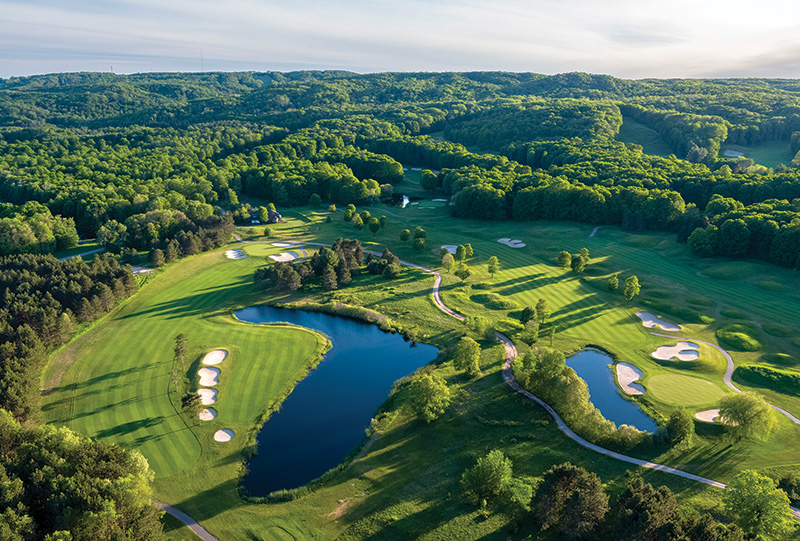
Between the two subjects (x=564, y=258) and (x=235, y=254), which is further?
(x=235, y=254)

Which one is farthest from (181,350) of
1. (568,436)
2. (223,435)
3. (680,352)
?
(680,352)

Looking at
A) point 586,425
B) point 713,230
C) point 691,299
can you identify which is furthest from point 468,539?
point 713,230

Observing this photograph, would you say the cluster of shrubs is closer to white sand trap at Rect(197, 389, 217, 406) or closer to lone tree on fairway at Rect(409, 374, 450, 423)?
white sand trap at Rect(197, 389, 217, 406)

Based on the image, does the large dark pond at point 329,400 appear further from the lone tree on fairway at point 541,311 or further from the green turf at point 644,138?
the green turf at point 644,138

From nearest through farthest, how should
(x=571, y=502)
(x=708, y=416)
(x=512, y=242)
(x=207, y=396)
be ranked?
(x=571, y=502) < (x=708, y=416) < (x=207, y=396) < (x=512, y=242)

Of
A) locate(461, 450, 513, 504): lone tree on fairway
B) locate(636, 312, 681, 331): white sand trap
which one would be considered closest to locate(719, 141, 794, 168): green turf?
locate(636, 312, 681, 331): white sand trap

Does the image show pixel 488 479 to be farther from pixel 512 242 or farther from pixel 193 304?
pixel 512 242

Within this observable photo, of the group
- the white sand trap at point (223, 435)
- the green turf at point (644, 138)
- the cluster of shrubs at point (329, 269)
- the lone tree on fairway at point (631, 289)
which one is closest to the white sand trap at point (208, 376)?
the white sand trap at point (223, 435)

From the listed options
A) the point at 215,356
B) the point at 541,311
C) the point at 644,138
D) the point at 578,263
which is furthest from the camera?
the point at 644,138
